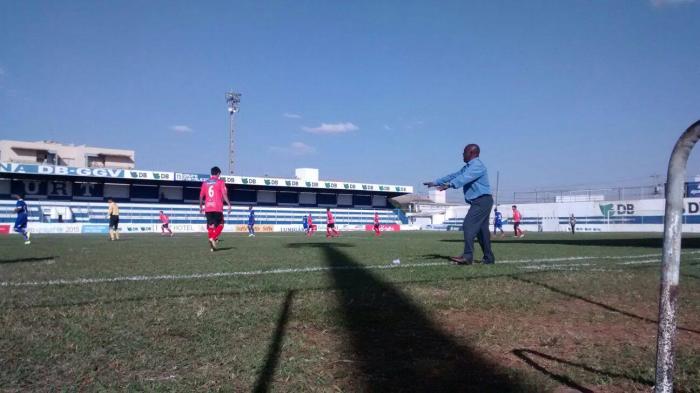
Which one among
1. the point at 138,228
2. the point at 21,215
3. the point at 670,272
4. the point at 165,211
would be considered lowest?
the point at 138,228

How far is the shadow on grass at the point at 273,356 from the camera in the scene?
→ 2518 mm

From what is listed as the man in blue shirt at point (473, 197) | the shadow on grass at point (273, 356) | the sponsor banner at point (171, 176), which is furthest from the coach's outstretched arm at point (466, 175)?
the sponsor banner at point (171, 176)

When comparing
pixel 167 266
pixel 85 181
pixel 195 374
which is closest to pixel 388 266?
pixel 167 266

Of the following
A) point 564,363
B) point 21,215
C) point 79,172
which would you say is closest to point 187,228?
point 79,172

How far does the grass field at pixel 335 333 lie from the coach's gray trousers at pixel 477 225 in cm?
155

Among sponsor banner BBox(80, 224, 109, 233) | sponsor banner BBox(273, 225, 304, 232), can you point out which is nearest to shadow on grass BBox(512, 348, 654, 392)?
sponsor banner BBox(80, 224, 109, 233)

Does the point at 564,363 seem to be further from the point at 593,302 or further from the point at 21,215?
the point at 21,215

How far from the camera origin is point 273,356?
9.75 feet

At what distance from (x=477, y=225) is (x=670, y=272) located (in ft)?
18.8

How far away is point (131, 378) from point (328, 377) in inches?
40.3

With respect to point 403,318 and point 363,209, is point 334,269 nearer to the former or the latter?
point 403,318

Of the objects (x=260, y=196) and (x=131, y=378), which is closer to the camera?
(x=131, y=378)

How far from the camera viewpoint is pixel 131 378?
2.60 metres

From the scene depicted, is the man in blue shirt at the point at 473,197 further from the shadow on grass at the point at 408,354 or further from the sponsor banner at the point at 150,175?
the sponsor banner at the point at 150,175
